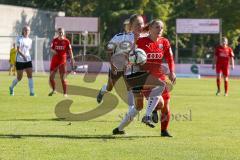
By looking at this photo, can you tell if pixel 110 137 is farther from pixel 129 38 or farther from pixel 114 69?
pixel 114 69

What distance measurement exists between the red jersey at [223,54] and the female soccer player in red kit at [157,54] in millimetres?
13897

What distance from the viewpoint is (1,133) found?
34.1 ft

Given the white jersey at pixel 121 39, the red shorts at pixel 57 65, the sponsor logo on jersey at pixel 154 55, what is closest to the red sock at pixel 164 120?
the sponsor logo on jersey at pixel 154 55

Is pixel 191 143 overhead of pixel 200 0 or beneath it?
beneath

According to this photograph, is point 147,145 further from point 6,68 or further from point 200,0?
point 200,0

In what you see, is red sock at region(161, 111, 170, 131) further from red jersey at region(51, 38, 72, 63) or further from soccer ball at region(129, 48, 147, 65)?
red jersey at region(51, 38, 72, 63)

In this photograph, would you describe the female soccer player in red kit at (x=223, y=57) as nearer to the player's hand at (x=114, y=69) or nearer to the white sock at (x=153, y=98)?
the player's hand at (x=114, y=69)

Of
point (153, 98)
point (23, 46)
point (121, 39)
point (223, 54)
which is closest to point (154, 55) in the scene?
point (153, 98)

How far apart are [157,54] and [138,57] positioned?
1.35 feet

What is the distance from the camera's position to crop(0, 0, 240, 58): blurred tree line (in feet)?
228

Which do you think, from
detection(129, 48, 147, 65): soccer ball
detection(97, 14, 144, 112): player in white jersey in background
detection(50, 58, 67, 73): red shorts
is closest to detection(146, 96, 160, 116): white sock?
detection(129, 48, 147, 65): soccer ball

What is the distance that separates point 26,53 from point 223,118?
7966 mm

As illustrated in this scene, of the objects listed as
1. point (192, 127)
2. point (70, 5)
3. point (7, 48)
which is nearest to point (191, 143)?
point (192, 127)

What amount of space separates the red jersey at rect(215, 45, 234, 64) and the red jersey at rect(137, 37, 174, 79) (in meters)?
13.9
